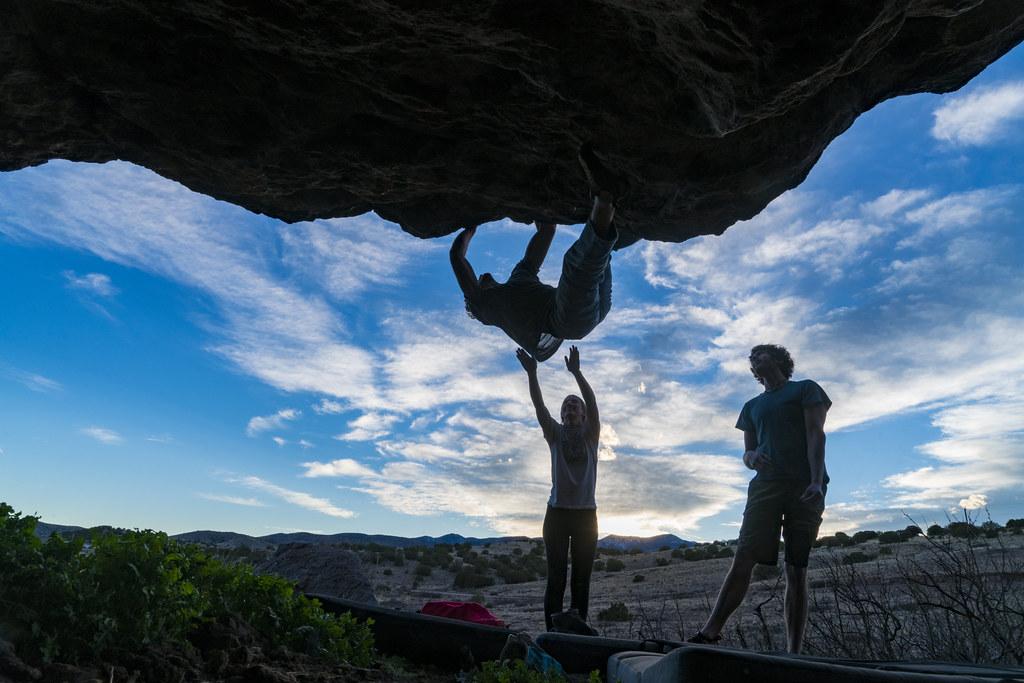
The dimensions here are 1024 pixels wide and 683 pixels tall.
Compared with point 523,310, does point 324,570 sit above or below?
below

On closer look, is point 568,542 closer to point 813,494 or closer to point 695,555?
point 813,494

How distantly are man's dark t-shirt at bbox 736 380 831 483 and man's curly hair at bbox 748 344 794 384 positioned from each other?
31 centimetres

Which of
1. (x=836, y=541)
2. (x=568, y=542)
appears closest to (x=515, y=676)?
(x=568, y=542)

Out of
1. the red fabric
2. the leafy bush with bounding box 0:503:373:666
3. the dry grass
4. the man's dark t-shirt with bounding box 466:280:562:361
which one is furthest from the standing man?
the leafy bush with bounding box 0:503:373:666

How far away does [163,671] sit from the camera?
2.71m

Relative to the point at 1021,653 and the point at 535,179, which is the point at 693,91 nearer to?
the point at 535,179

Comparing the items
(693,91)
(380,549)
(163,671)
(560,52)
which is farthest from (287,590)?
(380,549)

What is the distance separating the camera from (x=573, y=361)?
6.66 metres

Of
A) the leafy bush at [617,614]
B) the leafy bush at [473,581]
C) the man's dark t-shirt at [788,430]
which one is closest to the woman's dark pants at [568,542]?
the man's dark t-shirt at [788,430]

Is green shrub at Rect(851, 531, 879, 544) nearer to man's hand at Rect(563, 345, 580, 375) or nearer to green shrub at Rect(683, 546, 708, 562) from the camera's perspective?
green shrub at Rect(683, 546, 708, 562)

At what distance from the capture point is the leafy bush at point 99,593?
2.66 m

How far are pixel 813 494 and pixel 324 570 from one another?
669 cm

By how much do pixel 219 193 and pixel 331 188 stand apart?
1.00m

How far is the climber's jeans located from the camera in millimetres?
4707
